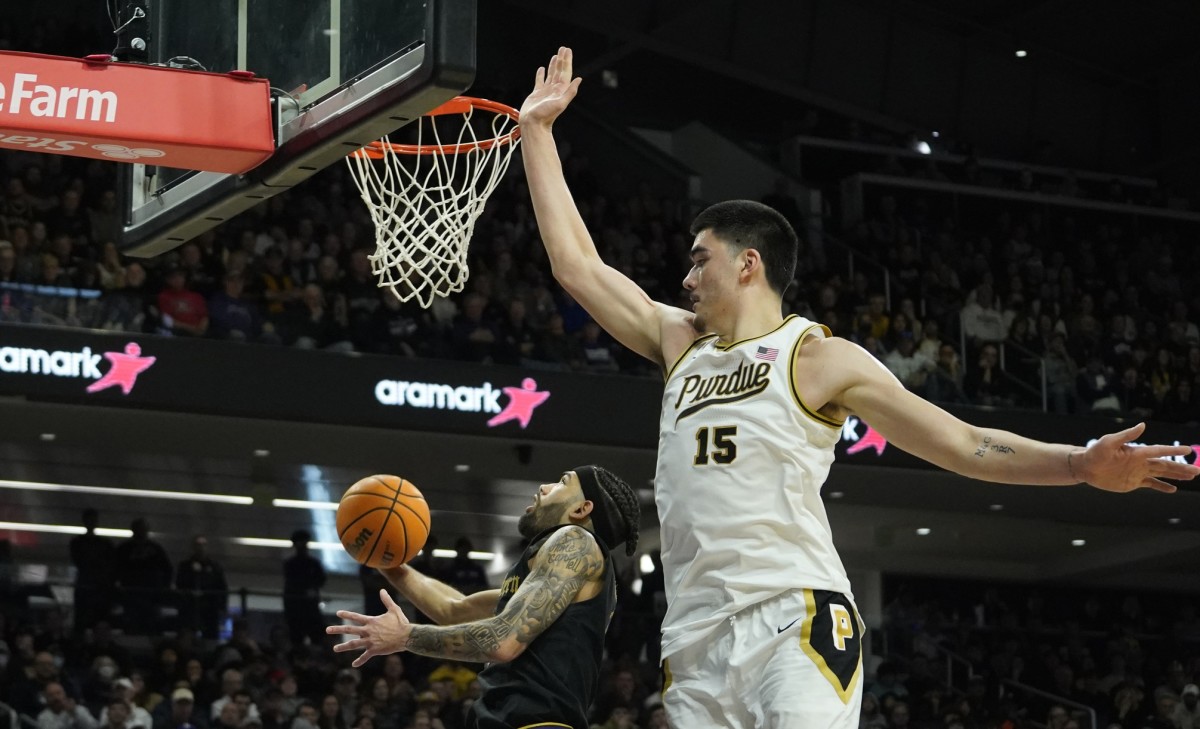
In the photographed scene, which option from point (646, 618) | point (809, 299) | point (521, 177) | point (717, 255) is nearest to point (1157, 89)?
point (809, 299)

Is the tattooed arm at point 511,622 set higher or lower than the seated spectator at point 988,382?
lower

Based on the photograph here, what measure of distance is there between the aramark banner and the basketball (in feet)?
26.9

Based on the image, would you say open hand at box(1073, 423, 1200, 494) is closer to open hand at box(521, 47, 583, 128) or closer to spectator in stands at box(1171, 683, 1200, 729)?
open hand at box(521, 47, 583, 128)

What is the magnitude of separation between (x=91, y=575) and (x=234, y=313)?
268 centimetres

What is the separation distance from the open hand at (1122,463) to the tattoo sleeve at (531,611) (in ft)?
5.81

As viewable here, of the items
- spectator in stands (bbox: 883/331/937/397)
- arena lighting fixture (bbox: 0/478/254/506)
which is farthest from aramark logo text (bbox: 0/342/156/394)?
spectator in stands (bbox: 883/331/937/397)

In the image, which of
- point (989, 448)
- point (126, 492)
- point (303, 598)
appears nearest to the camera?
point (989, 448)

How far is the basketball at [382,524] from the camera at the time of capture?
5508mm

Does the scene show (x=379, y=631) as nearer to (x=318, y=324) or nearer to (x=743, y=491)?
(x=743, y=491)

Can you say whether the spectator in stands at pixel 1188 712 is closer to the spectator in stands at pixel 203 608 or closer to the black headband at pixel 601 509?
the spectator in stands at pixel 203 608

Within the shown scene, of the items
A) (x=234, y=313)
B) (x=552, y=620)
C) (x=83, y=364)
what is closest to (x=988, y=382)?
(x=234, y=313)

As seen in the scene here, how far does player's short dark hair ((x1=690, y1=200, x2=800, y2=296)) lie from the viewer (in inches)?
166

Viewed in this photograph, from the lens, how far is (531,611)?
483cm

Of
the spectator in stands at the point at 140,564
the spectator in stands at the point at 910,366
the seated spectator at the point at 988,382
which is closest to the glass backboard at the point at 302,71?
the spectator in stands at the point at 140,564
